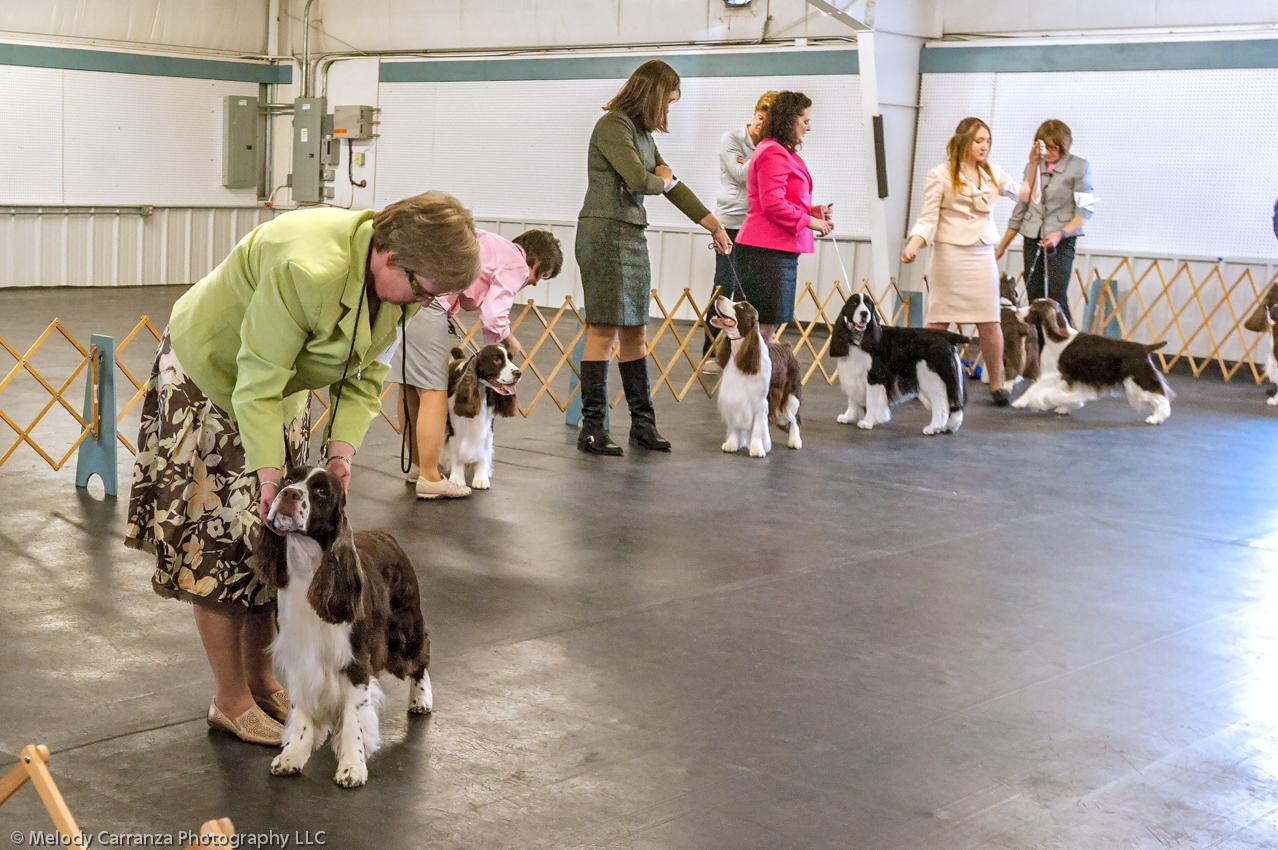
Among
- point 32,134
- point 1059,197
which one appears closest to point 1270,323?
point 1059,197

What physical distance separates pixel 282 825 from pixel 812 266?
1115cm

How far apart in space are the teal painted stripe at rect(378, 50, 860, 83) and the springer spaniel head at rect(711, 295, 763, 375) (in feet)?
22.4

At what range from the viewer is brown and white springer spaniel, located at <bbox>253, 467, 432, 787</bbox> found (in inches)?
102

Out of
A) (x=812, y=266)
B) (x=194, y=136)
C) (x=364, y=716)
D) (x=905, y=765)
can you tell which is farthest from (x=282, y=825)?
(x=194, y=136)

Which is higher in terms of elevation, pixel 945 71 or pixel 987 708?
pixel 945 71

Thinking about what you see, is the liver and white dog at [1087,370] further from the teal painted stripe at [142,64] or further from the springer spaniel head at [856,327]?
the teal painted stripe at [142,64]

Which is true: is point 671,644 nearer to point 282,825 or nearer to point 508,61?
point 282,825

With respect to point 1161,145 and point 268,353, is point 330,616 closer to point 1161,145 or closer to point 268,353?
point 268,353

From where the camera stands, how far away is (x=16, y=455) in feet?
19.8

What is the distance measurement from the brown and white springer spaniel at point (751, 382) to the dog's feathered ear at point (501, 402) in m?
1.36

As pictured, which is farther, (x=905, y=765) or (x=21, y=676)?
(x=21, y=676)

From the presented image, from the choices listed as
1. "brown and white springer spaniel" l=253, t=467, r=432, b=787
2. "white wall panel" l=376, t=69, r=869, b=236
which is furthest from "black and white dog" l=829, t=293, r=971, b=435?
"white wall panel" l=376, t=69, r=869, b=236

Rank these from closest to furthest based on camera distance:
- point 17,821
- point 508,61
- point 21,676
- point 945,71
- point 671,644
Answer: point 17,821
point 21,676
point 671,644
point 945,71
point 508,61

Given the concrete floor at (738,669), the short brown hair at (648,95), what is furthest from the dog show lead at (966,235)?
the short brown hair at (648,95)
